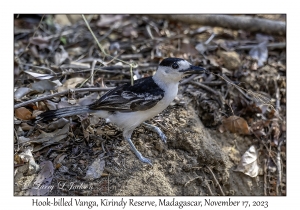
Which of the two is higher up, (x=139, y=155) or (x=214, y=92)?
(x=214, y=92)

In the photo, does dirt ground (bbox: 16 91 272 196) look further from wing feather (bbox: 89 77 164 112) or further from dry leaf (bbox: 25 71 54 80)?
dry leaf (bbox: 25 71 54 80)

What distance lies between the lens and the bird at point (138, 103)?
17.8 feet

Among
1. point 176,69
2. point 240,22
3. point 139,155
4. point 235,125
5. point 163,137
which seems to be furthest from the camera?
point 240,22

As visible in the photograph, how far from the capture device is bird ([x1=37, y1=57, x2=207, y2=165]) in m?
5.42

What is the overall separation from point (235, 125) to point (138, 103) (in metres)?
1.93

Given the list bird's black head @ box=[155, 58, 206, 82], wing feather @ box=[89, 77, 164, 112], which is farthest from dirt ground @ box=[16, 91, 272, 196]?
bird's black head @ box=[155, 58, 206, 82]

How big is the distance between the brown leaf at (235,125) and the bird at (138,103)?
1399mm

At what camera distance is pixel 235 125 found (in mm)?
6512

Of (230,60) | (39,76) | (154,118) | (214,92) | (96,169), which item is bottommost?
(96,169)

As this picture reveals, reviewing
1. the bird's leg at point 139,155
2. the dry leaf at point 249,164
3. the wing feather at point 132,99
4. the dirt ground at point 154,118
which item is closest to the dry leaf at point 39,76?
the dirt ground at point 154,118

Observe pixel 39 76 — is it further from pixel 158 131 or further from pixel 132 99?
pixel 158 131

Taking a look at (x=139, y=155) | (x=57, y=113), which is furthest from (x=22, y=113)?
(x=139, y=155)

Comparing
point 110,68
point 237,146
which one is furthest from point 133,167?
point 110,68

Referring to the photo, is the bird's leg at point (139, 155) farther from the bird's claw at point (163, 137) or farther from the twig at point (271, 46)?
the twig at point (271, 46)
